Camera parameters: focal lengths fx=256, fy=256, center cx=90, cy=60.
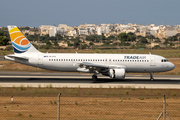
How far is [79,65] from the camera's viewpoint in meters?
33.2

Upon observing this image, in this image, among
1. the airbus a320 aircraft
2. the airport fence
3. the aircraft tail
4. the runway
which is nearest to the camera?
the airport fence

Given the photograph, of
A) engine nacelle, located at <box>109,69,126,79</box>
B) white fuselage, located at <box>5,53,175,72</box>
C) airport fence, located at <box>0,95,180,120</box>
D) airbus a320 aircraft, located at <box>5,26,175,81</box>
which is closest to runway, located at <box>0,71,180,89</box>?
engine nacelle, located at <box>109,69,126,79</box>

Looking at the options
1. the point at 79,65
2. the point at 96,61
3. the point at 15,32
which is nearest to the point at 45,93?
the point at 79,65

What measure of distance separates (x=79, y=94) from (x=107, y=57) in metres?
12.1

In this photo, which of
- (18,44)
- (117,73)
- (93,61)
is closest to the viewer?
(117,73)

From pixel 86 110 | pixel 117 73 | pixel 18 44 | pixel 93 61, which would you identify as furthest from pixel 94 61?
pixel 86 110

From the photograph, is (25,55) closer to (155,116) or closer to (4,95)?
(4,95)

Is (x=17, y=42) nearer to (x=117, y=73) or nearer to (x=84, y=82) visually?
(x=84, y=82)

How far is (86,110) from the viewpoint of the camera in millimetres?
17188

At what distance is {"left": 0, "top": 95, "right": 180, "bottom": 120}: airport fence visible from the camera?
49.9ft

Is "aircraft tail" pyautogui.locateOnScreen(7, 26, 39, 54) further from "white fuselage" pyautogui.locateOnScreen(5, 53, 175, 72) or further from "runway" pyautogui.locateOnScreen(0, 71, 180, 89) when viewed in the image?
"runway" pyautogui.locateOnScreen(0, 71, 180, 89)

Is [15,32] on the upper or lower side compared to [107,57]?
upper

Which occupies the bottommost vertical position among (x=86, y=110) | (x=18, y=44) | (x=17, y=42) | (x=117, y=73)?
(x=86, y=110)

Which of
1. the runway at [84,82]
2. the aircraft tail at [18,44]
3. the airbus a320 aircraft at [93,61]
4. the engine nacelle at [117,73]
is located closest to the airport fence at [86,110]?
the runway at [84,82]
